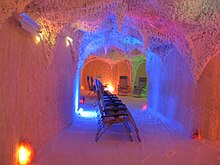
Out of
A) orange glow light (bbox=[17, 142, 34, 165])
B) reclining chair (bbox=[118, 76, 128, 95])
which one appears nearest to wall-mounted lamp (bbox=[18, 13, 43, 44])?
orange glow light (bbox=[17, 142, 34, 165])

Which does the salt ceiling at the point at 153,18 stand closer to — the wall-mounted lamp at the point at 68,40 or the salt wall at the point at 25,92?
the wall-mounted lamp at the point at 68,40

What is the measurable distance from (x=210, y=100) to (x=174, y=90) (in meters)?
1.49

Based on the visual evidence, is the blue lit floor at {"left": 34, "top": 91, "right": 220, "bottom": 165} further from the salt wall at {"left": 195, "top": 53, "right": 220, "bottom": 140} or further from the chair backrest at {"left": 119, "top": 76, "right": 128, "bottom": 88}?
the chair backrest at {"left": 119, "top": 76, "right": 128, "bottom": 88}

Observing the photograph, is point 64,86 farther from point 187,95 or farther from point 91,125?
point 187,95

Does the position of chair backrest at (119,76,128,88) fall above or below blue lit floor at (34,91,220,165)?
above

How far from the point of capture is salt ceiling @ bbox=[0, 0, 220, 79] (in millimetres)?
3479

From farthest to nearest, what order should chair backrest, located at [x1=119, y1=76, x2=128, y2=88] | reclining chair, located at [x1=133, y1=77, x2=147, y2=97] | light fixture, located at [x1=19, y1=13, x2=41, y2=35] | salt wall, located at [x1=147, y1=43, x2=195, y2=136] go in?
chair backrest, located at [x1=119, y1=76, x2=128, y2=88] → reclining chair, located at [x1=133, y1=77, x2=147, y2=97] → salt wall, located at [x1=147, y1=43, x2=195, y2=136] → light fixture, located at [x1=19, y1=13, x2=41, y2=35]

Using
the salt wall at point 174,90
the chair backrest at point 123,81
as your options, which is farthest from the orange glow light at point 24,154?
the chair backrest at point 123,81

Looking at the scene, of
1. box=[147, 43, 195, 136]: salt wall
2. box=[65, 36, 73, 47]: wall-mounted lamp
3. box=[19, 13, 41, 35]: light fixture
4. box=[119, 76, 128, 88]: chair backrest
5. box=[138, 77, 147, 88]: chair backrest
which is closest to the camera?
box=[19, 13, 41, 35]: light fixture

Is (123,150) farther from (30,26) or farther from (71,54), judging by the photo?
(71,54)

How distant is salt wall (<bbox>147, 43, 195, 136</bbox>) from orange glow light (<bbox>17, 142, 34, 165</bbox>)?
3.35 m

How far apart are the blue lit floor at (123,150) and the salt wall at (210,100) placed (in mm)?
343

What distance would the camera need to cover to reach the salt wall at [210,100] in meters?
4.96

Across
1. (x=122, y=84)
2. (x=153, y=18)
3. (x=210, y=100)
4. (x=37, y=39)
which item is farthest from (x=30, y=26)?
(x=122, y=84)
